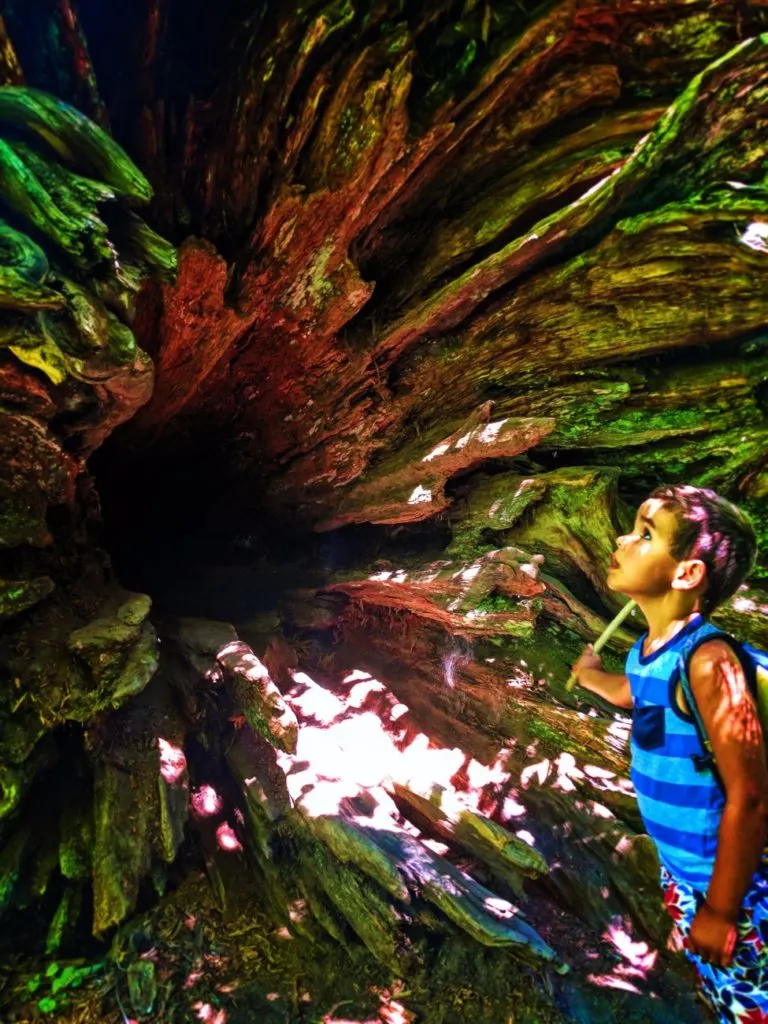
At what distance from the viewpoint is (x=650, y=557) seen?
2051 mm

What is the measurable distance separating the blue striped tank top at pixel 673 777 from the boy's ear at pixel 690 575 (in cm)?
12

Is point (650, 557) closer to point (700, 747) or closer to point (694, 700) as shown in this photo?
point (694, 700)

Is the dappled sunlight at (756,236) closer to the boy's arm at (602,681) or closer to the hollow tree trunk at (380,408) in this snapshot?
the hollow tree trunk at (380,408)

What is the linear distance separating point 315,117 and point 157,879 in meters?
4.78

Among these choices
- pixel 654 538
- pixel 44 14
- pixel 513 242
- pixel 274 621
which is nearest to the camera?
pixel 654 538

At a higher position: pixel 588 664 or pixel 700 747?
pixel 700 747

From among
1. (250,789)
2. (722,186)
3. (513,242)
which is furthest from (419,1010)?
(722,186)

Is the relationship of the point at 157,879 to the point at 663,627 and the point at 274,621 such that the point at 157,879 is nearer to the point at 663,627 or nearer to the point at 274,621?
the point at 274,621

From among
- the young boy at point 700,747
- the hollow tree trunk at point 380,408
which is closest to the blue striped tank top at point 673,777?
the young boy at point 700,747

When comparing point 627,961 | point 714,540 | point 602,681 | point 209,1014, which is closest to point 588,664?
point 602,681

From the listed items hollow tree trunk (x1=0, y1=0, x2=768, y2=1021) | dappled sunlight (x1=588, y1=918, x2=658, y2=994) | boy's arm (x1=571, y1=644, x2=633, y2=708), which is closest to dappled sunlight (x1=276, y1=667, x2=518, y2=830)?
hollow tree trunk (x1=0, y1=0, x2=768, y2=1021)

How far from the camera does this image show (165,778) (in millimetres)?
3586

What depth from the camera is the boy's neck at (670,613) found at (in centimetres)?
201

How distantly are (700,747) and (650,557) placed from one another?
0.67 metres
